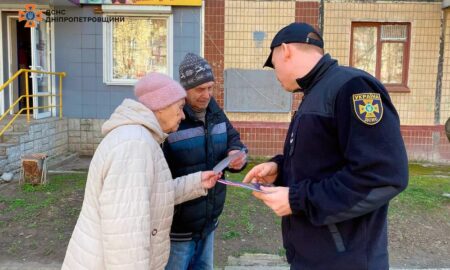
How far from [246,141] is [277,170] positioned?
7.27 meters

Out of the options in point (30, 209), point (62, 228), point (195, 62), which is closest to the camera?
point (195, 62)

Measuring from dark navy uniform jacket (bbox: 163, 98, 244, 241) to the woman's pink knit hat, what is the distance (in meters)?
0.45

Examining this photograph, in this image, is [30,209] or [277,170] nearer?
[277,170]

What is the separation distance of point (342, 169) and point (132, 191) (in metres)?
0.87

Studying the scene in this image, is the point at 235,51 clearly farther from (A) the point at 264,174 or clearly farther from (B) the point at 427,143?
(A) the point at 264,174

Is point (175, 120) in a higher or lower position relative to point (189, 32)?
lower

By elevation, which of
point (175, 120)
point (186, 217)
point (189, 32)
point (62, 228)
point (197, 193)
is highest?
point (189, 32)

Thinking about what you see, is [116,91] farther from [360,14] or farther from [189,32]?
[360,14]

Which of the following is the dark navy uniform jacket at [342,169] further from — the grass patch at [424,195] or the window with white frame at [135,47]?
the window with white frame at [135,47]

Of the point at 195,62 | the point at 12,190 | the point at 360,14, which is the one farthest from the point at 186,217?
the point at 360,14

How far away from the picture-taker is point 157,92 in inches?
84.8

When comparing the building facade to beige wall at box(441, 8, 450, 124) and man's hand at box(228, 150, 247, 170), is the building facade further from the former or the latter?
man's hand at box(228, 150, 247, 170)

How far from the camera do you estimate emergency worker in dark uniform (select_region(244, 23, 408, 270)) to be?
1616 millimetres

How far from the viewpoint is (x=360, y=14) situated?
30.7 feet
